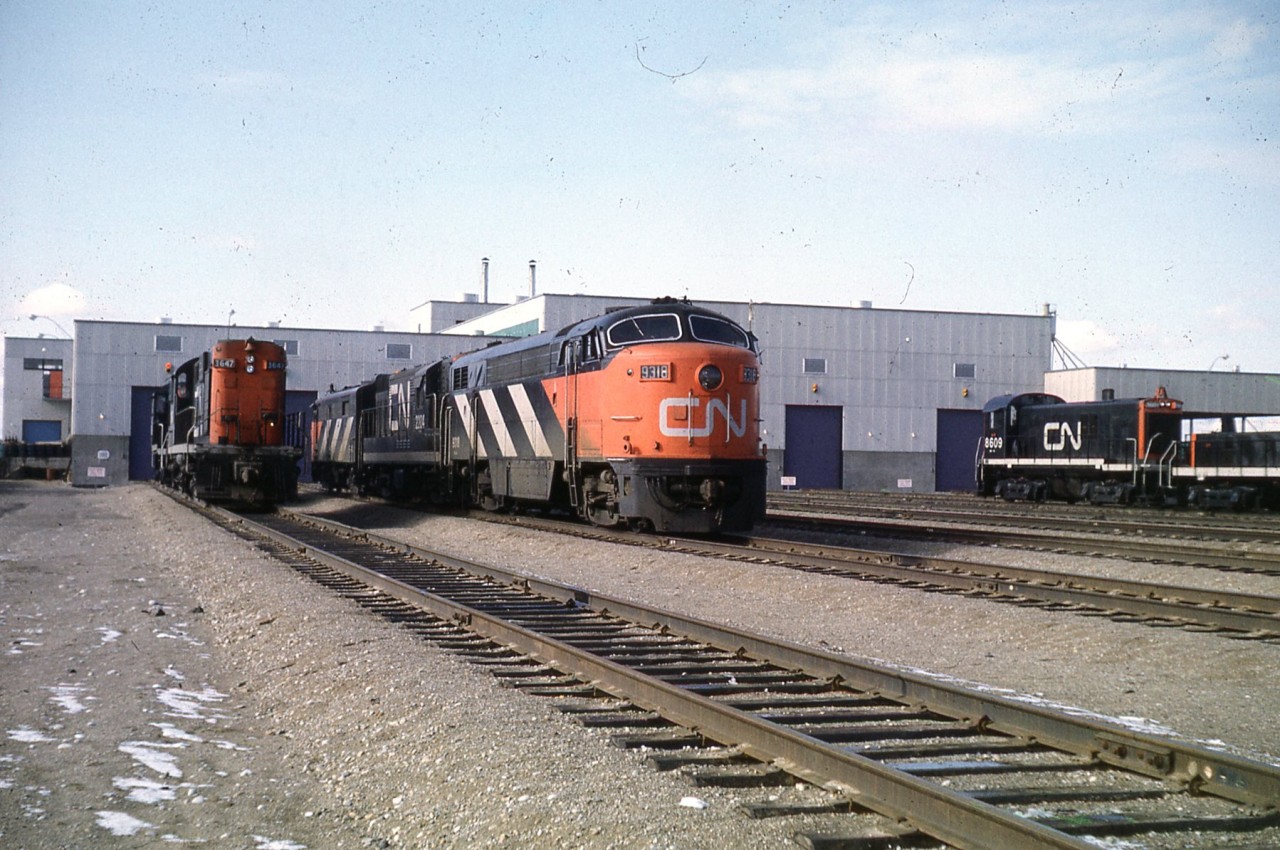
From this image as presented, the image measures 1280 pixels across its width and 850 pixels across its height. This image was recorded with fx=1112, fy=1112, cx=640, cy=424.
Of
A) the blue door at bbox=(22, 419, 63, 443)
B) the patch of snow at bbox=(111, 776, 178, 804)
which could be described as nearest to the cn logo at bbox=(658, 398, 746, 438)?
the patch of snow at bbox=(111, 776, 178, 804)

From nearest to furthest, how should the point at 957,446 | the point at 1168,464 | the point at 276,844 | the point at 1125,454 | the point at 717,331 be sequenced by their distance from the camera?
the point at 276,844
the point at 717,331
the point at 1168,464
the point at 1125,454
the point at 957,446

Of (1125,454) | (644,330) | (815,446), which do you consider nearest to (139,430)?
(815,446)

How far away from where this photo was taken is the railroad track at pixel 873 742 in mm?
4344

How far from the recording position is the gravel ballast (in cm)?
475

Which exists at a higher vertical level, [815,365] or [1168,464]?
[815,365]

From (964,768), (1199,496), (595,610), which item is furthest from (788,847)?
(1199,496)

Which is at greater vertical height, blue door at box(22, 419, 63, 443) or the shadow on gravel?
blue door at box(22, 419, 63, 443)

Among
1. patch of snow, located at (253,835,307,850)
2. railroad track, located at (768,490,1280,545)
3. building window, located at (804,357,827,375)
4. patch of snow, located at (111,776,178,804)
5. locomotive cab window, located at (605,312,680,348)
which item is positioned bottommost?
patch of snow, located at (111,776,178,804)

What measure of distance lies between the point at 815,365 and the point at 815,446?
3597mm

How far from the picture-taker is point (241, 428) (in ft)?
86.5

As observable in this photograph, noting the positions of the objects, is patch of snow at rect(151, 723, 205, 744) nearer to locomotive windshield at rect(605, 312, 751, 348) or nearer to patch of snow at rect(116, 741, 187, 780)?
patch of snow at rect(116, 741, 187, 780)

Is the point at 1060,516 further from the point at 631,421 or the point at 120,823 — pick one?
the point at 120,823

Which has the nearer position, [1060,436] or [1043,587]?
[1043,587]

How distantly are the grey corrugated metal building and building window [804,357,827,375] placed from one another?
44 mm
